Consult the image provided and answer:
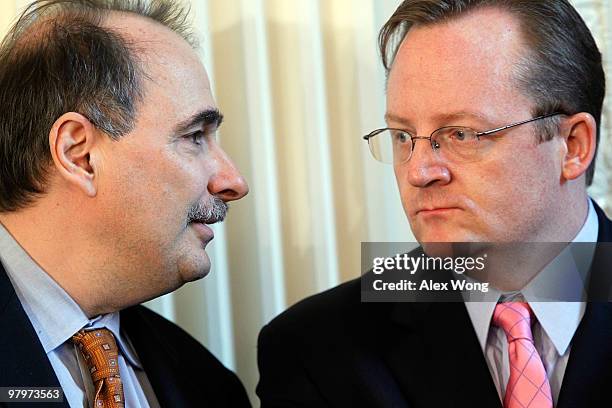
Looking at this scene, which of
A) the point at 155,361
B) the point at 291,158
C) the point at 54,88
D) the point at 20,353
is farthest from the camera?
the point at 291,158

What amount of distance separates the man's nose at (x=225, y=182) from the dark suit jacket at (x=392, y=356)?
10.2 inches

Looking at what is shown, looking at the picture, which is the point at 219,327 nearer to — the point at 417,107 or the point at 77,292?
the point at 77,292

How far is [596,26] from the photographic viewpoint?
6.18 ft

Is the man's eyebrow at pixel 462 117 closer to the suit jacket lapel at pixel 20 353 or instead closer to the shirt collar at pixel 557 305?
the shirt collar at pixel 557 305

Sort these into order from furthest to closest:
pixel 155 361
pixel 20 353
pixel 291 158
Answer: pixel 291 158 → pixel 155 361 → pixel 20 353

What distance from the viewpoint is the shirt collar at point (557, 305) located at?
4.74 ft

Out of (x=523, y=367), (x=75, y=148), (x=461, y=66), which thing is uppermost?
(x=461, y=66)

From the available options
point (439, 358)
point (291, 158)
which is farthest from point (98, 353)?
point (291, 158)

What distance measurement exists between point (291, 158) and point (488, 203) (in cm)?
56

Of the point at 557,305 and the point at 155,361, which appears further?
the point at 155,361

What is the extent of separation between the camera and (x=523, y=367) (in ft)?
4.60

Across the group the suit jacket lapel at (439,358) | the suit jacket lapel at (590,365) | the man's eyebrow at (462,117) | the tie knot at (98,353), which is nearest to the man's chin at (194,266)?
the tie knot at (98,353)

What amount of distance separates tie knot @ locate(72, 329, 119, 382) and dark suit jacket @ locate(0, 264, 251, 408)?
8cm

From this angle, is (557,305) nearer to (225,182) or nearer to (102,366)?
(225,182)
